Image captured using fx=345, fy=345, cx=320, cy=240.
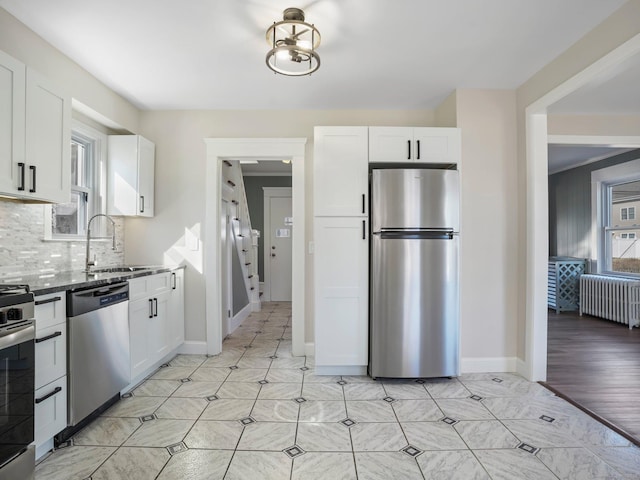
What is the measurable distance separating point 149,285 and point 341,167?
1917 millimetres

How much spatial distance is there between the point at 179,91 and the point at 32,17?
3.77 feet

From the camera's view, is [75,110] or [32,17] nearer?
[32,17]

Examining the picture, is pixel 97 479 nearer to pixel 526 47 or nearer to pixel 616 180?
pixel 526 47

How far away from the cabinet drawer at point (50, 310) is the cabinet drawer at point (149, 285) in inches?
24.6

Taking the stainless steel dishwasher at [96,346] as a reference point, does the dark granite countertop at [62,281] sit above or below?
above

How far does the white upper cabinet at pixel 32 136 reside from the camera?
6.34 feet

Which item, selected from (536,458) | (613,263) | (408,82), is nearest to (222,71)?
(408,82)

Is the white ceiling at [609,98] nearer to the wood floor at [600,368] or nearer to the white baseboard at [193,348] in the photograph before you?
the wood floor at [600,368]

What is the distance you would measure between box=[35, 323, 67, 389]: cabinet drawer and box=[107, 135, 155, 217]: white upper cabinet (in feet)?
5.13

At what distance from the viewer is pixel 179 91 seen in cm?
318

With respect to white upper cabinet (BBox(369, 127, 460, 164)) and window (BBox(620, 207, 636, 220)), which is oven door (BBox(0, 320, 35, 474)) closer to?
white upper cabinet (BBox(369, 127, 460, 164))

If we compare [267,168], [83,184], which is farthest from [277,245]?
[83,184]

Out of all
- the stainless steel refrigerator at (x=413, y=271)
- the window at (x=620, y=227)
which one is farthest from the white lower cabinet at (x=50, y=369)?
the window at (x=620, y=227)

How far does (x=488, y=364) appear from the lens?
3139 mm
